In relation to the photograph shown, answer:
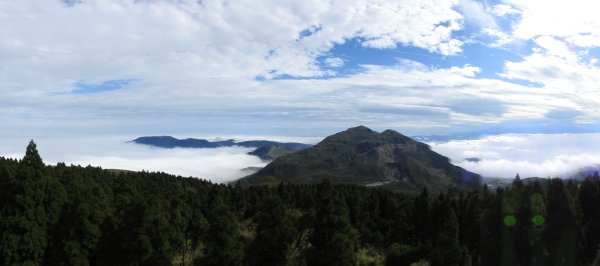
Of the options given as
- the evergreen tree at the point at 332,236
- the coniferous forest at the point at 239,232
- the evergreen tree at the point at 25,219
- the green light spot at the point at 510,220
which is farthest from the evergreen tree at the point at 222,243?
the green light spot at the point at 510,220

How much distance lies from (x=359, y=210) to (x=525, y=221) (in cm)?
2870

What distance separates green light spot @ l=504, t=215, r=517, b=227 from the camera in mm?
44062

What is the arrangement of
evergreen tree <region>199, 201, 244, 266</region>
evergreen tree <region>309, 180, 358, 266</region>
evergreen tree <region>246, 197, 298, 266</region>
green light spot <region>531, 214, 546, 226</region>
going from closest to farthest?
1. evergreen tree <region>309, 180, 358, 266</region>
2. evergreen tree <region>246, 197, 298, 266</region>
3. evergreen tree <region>199, 201, 244, 266</region>
4. green light spot <region>531, 214, 546, 226</region>

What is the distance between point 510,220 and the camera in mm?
44344

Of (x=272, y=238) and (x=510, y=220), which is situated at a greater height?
(x=510, y=220)

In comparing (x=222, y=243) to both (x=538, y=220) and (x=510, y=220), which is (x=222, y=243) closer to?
(x=510, y=220)

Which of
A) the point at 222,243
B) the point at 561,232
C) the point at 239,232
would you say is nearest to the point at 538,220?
the point at 561,232

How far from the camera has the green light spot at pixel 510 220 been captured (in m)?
44.1

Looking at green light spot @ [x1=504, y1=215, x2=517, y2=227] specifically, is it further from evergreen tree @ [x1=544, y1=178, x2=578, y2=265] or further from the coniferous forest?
evergreen tree @ [x1=544, y1=178, x2=578, y2=265]

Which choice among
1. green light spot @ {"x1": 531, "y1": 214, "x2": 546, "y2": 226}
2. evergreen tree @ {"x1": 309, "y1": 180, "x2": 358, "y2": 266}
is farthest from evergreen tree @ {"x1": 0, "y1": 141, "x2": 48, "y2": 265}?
green light spot @ {"x1": 531, "y1": 214, "x2": 546, "y2": 226}

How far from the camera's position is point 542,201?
47656 millimetres

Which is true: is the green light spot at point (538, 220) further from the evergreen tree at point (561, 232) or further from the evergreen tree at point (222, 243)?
the evergreen tree at point (222, 243)

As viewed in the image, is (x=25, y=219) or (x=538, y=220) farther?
(x=538, y=220)

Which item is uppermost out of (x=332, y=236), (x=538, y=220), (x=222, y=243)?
(x=538, y=220)
